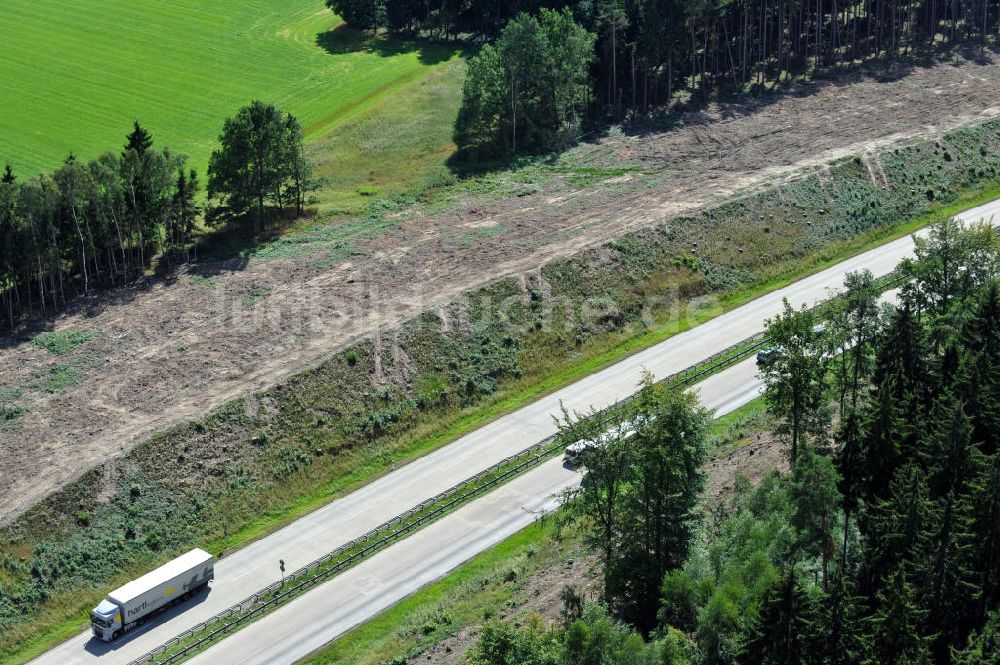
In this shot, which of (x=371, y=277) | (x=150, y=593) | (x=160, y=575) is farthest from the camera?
(x=371, y=277)

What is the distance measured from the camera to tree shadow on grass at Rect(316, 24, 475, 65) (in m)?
150

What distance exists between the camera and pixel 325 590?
64375mm

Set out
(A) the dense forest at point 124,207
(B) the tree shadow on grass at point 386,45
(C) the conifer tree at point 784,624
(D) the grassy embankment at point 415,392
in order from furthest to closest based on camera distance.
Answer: (B) the tree shadow on grass at point 386,45
(A) the dense forest at point 124,207
(D) the grassy embankment at point 415,392
(C) the conifer tree at point 784,624

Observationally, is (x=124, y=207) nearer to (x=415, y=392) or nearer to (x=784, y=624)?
(x=415, y=392)

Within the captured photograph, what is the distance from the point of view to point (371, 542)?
6781 cm

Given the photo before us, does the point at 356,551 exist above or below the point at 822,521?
below

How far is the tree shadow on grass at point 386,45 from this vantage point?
494ft

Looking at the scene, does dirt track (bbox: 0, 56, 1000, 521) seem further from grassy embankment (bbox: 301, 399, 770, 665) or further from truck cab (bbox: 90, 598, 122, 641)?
grassy embankment (bbox: 301, 399, 770, 665)

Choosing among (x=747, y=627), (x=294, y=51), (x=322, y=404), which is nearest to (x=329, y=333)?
(x=322, y=404)

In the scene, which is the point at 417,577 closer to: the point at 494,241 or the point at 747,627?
the point at 747,627

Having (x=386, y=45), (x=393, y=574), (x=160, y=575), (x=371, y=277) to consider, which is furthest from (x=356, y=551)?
(x=386, y=45)

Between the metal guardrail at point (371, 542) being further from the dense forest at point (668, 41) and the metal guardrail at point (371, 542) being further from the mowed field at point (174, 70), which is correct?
the mowed field at point (174, 70)

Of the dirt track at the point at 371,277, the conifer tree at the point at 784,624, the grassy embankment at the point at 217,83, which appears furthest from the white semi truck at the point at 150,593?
the grassy embankment at the point at 217,83

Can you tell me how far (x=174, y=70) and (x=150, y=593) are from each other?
336 ft
